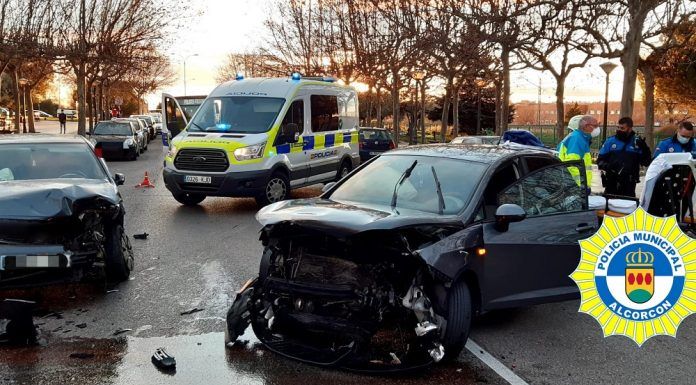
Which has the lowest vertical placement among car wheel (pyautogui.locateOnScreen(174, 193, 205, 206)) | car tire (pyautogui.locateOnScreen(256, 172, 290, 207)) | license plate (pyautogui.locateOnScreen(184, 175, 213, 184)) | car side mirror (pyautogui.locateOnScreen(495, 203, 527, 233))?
car wheel (pyautogui.locateOnScreen(174, 193, 205, 206))

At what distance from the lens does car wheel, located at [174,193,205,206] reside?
504 inches

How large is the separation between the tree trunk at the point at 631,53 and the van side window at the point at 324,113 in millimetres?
8288

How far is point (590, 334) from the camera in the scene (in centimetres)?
542

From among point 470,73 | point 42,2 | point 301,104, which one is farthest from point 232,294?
point 42,2

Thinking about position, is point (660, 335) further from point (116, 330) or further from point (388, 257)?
point (116, 330)

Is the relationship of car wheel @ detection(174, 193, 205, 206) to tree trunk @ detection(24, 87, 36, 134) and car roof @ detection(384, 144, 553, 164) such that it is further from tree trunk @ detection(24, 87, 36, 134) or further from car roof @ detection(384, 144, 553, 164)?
tree trunk @ detection(24, 87, 36, 134)

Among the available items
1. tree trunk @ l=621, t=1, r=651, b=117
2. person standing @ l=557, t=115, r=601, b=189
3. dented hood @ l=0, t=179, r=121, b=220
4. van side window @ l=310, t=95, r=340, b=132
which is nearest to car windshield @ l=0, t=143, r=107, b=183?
dented hood @ l=0, t=179, r=121, b=220

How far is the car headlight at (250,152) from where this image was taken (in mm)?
11812

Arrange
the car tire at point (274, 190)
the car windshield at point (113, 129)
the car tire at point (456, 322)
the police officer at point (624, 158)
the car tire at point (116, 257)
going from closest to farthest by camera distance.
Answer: the car tire at point (456, 322) → the car tire at point (116, 257) → the police officer at point (624, 158) → the car tire at point (274, 190) → the car windshield at point (113, 129)

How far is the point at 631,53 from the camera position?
58.0 feet

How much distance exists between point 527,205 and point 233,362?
2649 mm

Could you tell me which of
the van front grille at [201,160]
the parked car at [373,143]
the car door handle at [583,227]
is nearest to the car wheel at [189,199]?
the van front grille at [201,160]

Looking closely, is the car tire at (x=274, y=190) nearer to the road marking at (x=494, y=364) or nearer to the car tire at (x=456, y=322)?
the road marking at (x=494, y=364)

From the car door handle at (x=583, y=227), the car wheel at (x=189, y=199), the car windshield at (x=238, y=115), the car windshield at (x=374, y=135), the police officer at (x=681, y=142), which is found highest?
the car windshield at (x=238, y=115)
